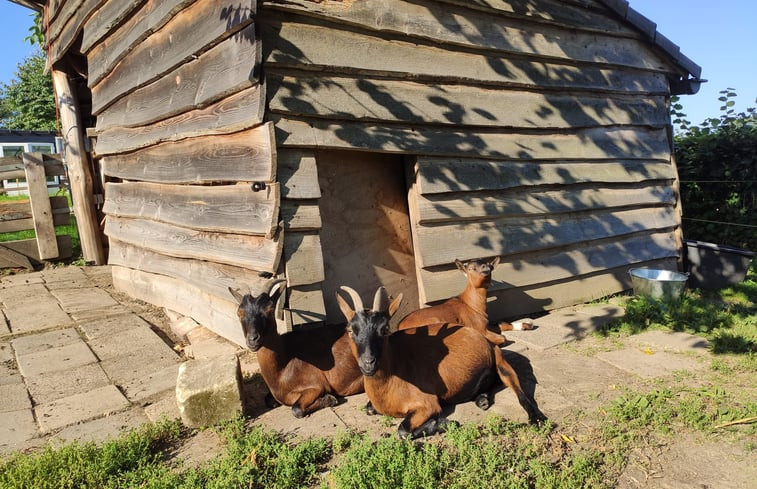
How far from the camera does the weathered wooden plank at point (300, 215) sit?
438 cm

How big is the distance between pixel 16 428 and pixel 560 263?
5908 mm

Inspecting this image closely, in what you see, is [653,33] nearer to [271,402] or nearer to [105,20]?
[271,402]

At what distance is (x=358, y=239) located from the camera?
5461mm

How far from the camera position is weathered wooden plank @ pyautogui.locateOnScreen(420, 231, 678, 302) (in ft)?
18.4

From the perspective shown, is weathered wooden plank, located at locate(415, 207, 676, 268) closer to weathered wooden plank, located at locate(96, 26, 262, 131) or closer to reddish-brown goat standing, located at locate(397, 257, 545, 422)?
reddish-brown goat standing, located at locate(397, 257, 545, 422)

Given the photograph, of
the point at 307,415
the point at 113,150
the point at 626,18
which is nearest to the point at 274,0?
the point at 307,415

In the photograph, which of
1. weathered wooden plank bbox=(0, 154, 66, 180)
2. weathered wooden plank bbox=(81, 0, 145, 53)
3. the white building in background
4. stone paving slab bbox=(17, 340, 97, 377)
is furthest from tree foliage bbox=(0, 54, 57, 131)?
stone paving slab bbox=(17, 340, 97, 377)

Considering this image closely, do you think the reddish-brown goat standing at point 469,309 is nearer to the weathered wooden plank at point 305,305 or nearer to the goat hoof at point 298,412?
the weathered wooden plank at point 305,305

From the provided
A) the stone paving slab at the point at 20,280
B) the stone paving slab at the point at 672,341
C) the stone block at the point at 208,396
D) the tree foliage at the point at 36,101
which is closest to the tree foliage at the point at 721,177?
the stone paving slab at the point at 672,341

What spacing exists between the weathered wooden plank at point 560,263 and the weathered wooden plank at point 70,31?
19.9 ft

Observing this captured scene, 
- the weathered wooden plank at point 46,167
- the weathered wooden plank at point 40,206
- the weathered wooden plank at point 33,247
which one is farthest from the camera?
the weathered wooden plank at point 46,167

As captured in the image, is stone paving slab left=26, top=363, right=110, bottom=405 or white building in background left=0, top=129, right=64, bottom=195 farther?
white building in background left=0, top=129, right=64, bottom=195

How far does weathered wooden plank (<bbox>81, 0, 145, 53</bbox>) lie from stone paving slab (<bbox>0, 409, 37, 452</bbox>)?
460 centimetres

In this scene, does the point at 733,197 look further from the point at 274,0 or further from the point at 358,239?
the point at 274,0
